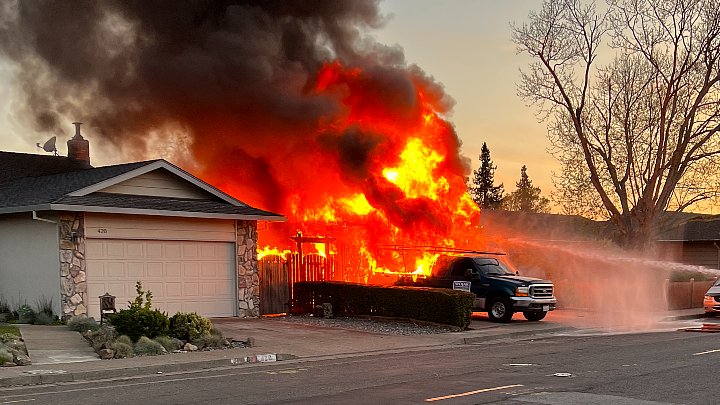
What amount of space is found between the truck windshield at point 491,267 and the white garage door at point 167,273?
22.2 ft

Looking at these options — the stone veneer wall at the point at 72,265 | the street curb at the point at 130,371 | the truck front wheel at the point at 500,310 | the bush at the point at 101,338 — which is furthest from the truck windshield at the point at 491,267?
the bush at the point at 101,338

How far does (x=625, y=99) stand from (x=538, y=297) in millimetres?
13505

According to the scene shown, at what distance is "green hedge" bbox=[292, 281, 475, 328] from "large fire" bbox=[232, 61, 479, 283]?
1.82 meters

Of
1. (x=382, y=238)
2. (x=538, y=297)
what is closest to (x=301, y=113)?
(x=382, y=238)

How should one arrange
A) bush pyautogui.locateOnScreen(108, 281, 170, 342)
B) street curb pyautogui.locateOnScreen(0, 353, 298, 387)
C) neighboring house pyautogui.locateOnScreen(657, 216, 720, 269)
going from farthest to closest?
neighboring house pyautogui.locateOnScreen(657, 216, 720, 269)
bush pyautogui.locateOnScreen(108, 281, 170, 342)
street curb pyautogui.locateOnScreen(0, 353, 298, 387)

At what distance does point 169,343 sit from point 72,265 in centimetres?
484

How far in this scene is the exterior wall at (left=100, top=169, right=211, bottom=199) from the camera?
2062 cm

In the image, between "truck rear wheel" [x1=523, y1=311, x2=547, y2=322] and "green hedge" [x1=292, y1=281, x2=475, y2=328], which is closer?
"green hedge" [x1=292, y1=281, x2=475, y2=328]

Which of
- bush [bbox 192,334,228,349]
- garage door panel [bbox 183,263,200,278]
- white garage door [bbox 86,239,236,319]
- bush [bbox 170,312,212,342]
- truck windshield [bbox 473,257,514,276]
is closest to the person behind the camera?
bush [bbox 192,334,228,349]

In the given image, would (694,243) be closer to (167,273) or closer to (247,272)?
(247,272)

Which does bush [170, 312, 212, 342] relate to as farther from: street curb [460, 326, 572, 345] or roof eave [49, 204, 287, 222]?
street curb [460, 326, 572, 345]

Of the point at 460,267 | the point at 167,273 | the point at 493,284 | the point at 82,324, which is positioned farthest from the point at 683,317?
the point at 82,324

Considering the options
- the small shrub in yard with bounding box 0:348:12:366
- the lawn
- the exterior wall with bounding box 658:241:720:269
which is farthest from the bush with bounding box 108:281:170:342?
the exterior wall with bounding box 658:241:720:269

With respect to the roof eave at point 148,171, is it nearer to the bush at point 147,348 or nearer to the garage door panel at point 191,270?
the garage door panel at point 191,270
